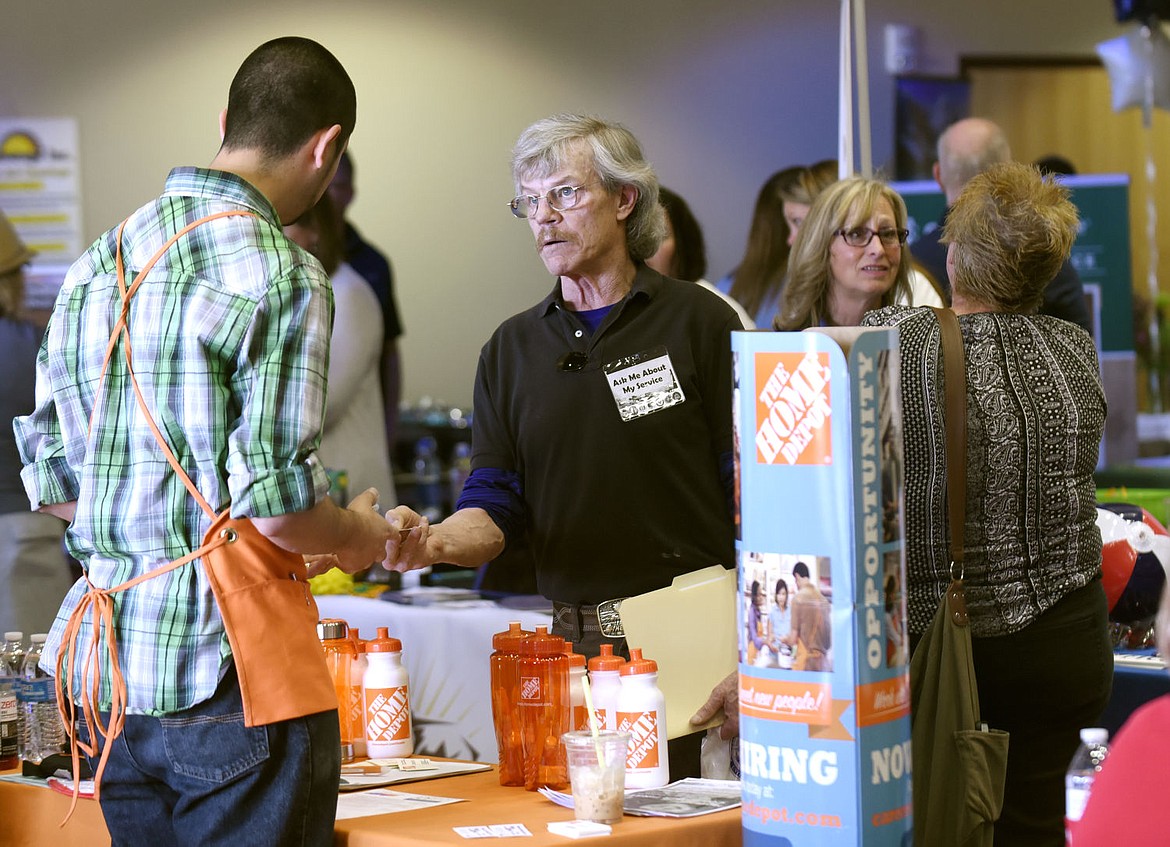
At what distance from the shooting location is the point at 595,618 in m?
2.38

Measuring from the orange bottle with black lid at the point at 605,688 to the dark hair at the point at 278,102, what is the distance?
0.81 meters

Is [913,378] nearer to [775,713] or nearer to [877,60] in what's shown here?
[775,713]

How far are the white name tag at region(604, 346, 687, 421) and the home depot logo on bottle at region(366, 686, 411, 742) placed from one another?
0.60m

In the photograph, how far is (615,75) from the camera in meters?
7.08

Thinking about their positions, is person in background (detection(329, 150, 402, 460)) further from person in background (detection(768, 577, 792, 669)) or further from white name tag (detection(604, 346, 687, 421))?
person in background (detection(768, 577, 792, 669))

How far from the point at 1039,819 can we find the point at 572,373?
114 cm

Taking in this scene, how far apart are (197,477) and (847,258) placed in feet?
6.58

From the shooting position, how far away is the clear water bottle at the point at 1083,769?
81.4 inches

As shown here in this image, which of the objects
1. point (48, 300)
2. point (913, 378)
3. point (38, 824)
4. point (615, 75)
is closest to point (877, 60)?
point (615, 75)

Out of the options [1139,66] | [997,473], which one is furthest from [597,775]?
[1139,66]

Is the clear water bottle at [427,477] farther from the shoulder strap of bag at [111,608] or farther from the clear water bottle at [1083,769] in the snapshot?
the shoulder strap of bag at [111,608]

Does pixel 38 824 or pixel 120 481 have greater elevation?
pixel 120 481

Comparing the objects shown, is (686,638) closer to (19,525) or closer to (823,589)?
(823,589)

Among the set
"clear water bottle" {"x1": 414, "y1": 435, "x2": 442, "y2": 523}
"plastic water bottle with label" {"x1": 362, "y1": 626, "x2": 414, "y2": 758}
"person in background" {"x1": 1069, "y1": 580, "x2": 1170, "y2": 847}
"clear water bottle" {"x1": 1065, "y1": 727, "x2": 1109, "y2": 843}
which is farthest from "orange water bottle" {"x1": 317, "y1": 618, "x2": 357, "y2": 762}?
"clear water bottle" {"x1": 414, "y1": 435, "x2": 442, "y2": 523}
